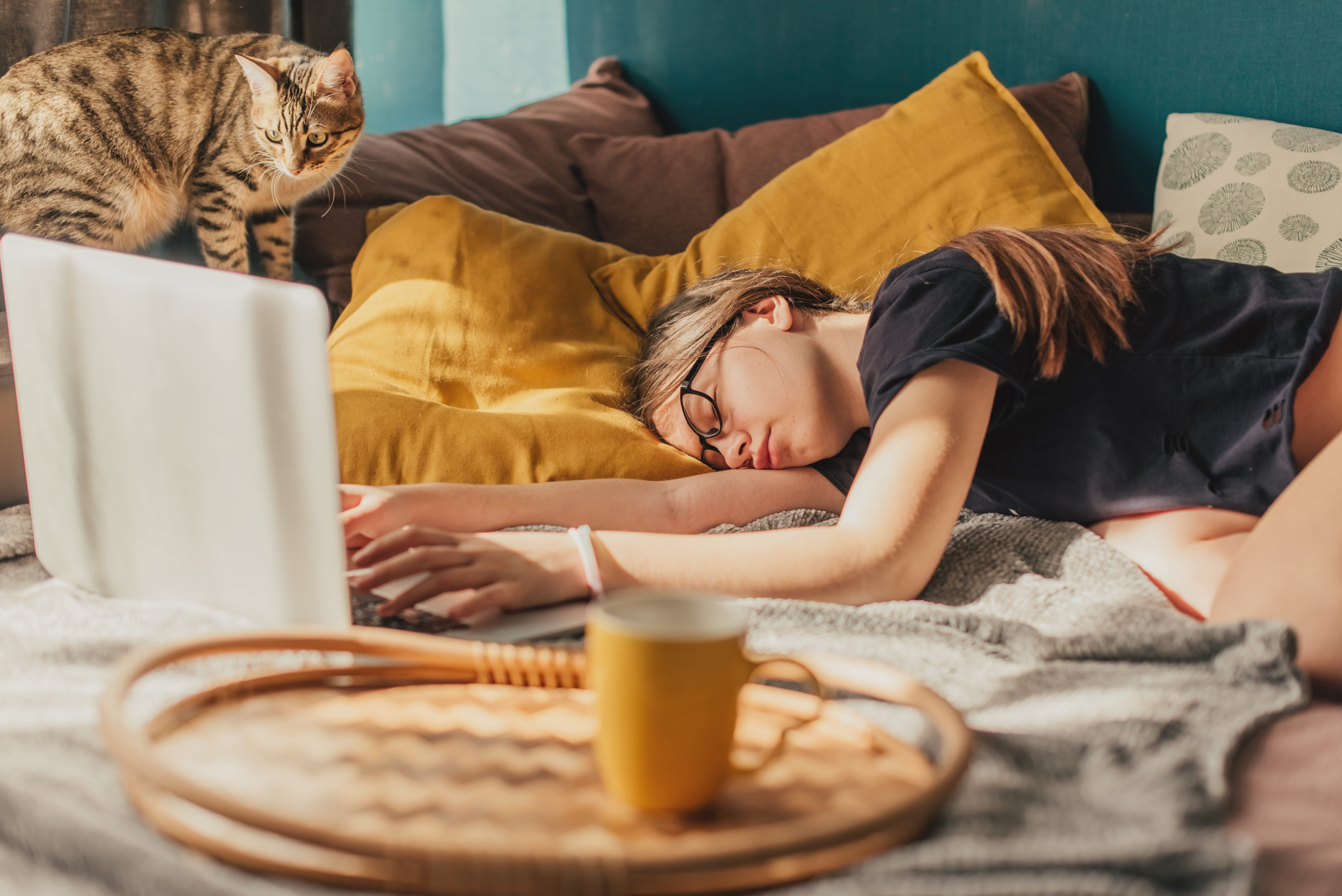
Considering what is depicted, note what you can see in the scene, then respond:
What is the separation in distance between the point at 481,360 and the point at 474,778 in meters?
0.93

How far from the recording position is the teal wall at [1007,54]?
1.71 meters

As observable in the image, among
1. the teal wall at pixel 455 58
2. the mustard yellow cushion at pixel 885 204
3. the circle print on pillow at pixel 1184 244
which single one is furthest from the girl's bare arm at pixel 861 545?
the teal wall at pixel 455 58

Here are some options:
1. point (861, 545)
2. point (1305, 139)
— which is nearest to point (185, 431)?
point (861, 545)

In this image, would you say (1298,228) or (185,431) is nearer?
(185,431)

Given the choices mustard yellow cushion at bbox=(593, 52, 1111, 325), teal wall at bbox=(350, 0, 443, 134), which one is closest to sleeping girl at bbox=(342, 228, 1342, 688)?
mustard yellow cushion at bbox=(593, 52, 1111, 325)

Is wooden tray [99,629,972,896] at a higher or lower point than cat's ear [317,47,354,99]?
lower

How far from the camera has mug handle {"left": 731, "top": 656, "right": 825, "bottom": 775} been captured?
0.50m

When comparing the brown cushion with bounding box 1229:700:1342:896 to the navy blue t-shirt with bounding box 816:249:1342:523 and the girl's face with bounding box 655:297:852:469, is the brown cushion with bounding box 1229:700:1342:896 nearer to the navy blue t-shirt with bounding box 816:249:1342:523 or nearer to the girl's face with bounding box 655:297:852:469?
the navy blue t-shirt with bounding box 816:249:1342:523

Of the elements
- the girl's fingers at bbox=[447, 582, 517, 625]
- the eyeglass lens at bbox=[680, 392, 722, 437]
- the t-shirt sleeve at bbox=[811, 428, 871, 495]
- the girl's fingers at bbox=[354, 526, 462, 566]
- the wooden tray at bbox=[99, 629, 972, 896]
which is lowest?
the t-shirt sleeve at bbox=[811, 428, 871, 495]

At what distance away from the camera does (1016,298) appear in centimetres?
105

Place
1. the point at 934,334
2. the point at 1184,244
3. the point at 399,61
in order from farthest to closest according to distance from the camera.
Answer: the point at 399,61, the point at 1184,244, the point at 934,334

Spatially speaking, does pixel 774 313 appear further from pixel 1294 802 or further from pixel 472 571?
pixel 1294 802

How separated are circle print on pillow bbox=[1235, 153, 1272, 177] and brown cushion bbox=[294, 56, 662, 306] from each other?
3.63 ft

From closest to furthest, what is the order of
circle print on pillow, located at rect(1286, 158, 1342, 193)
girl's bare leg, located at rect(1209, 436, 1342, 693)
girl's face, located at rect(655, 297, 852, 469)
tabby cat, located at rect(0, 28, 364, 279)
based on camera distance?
girl's bare leg, located at rect(1209, 436, 1342, 693) < girl's face, located at rect(655, 297, 852, 469) < tabby cat, located at rect(0, 28, 364, 279) < circle print on pillow, located at rect(1286, 158, 1342, 193)
